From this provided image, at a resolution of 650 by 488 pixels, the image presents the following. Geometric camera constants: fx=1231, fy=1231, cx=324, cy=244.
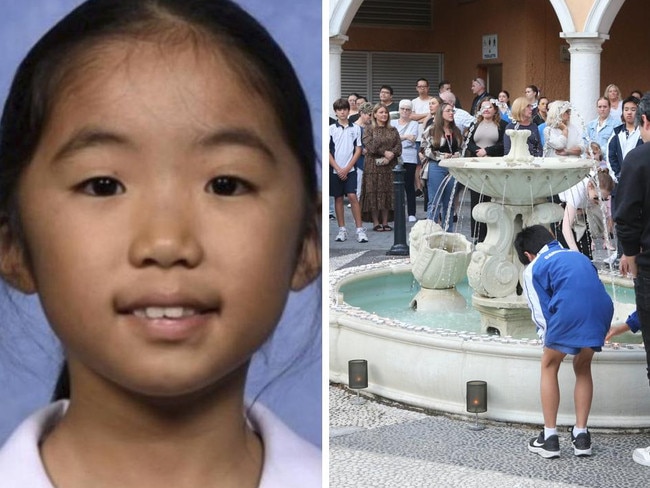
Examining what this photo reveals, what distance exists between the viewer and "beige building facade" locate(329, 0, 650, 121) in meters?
17.2

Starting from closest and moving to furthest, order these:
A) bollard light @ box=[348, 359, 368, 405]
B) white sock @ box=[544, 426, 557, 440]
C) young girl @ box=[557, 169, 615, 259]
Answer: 1. white sock @ box=[544, 426, 557, 440]
2. bollard light @ box=[348, 359, 368, 405]
3. young girl @ box=[557, 169, 615, 259]

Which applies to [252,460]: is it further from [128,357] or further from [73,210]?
[73,210]

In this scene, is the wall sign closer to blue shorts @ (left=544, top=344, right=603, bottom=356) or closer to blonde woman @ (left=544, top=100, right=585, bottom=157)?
blonde woman @ (left=544, top=100, right=585, bottom=157)

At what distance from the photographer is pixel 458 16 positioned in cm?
2370

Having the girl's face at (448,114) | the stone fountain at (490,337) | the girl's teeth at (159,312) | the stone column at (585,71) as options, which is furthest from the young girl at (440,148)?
the girl's teeth at (159,312)

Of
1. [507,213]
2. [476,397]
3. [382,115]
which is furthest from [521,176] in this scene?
[382,115]

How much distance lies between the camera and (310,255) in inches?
100

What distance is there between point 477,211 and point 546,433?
8.85ft

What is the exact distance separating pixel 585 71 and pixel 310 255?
1526 cm

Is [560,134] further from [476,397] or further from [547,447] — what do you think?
[547,447]

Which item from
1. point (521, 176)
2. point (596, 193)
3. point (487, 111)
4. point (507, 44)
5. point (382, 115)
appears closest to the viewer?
point (521, 176)

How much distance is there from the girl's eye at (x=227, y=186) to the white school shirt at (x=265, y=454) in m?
0.45

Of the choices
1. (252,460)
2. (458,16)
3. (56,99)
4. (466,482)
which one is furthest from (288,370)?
(458,16)

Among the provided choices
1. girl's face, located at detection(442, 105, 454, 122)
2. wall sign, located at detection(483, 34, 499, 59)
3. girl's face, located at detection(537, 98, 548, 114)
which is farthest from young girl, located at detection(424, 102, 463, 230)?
wall sign, located at detection(483, 34, 499, 59)
